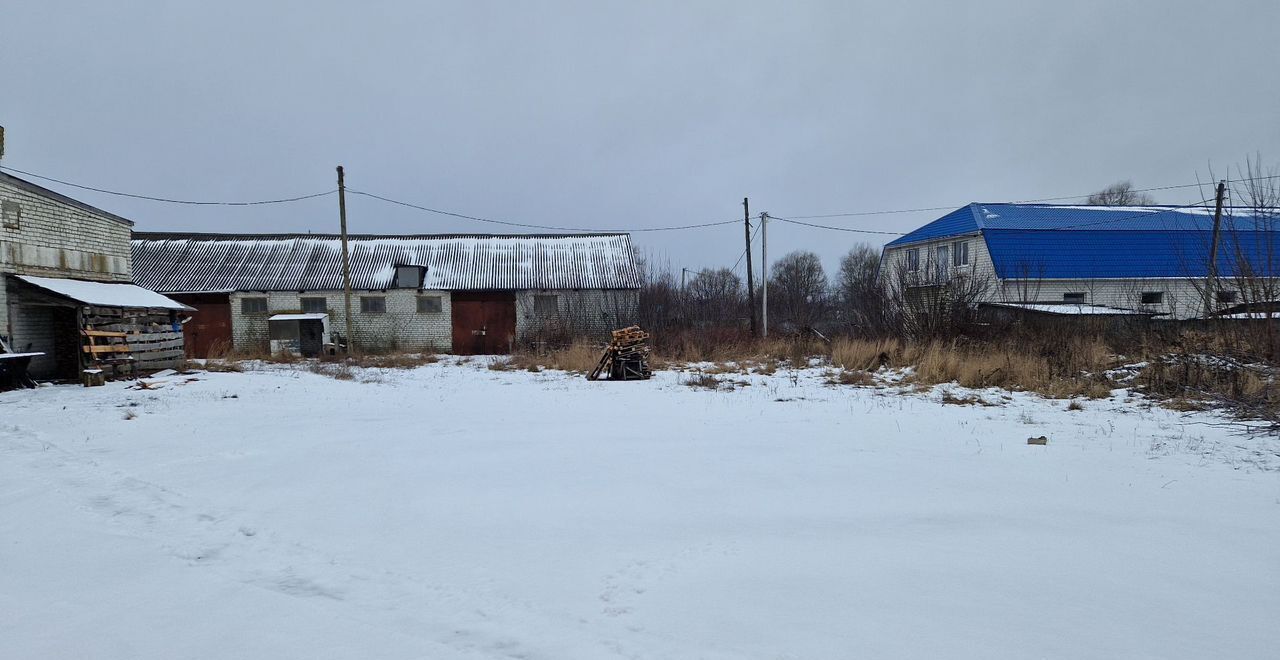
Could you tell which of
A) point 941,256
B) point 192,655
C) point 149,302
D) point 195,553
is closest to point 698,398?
point 195,553

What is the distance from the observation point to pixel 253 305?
25828 millimetres

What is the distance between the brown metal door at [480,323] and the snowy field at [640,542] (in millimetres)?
18252

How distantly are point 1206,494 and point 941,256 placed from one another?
2793 centimetres

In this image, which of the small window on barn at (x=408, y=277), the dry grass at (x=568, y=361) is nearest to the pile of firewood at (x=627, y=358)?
the dry grass at (x=568, y=361)

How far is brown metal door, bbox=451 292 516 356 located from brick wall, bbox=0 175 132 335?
10.7 meters

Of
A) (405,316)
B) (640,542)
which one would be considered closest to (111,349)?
(405,316)

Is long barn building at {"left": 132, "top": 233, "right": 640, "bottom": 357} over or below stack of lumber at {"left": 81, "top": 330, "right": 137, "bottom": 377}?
over

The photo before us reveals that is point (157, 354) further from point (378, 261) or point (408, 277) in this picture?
point (378, 261)

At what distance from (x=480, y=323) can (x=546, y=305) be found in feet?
9.05

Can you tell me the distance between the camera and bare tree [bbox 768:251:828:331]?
3162 cm

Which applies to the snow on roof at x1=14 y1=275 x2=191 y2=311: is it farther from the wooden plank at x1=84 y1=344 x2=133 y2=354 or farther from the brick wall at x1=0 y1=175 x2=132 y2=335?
the wooden plank at x1=84 y1=344 x2=133 y2=354

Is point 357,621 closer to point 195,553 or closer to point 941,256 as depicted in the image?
point 195,553

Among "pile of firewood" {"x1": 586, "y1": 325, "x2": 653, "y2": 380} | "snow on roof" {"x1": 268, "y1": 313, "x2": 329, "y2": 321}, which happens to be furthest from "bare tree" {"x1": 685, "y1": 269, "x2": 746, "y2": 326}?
"snow on roof" {"x1": 268, "y1": 313, "x2": 329, "y2": 321}

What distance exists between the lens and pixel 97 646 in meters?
2.69
